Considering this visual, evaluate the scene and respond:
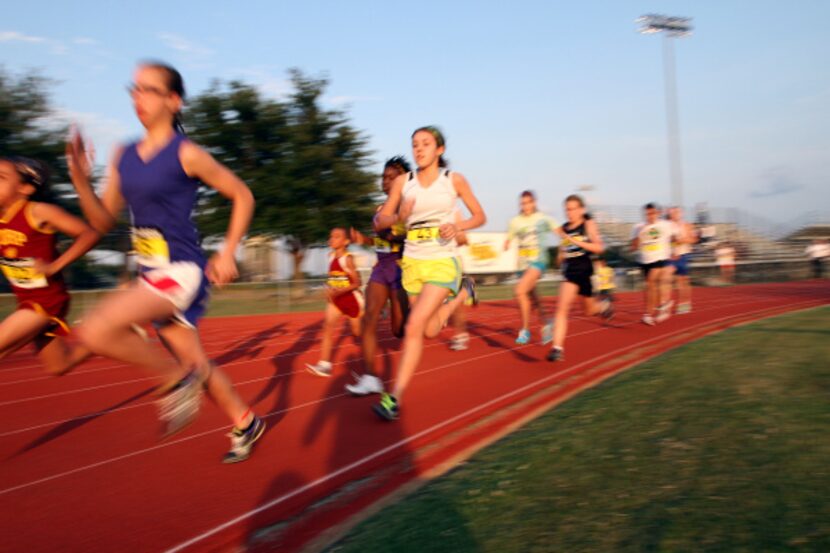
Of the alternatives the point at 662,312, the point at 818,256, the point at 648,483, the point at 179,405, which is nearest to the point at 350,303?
the point at 179,405

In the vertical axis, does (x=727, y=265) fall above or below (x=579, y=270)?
below

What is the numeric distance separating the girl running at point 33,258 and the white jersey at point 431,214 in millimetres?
2362

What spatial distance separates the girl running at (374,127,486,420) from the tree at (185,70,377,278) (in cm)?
2301

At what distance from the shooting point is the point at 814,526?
273 centimetres

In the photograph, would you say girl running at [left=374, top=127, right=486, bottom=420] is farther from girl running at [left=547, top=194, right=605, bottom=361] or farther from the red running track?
girl running at [left=547, top=194, right=605, bottom=361]

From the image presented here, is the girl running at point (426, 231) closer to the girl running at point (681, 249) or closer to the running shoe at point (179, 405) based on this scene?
the running shoe at point (179, 405)

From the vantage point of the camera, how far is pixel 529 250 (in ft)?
33.3

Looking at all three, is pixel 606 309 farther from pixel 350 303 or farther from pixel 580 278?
pixel 350 303

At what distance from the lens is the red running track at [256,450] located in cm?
367

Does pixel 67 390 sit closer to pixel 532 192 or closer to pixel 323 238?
pixel 532 192

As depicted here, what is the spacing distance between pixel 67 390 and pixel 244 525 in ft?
18.3

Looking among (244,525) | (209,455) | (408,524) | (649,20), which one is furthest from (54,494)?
(649,20)

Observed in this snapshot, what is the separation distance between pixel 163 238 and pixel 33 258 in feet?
5.78

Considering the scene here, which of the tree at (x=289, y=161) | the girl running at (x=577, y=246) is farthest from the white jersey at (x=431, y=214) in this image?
the tree at (x=289, y=161)
